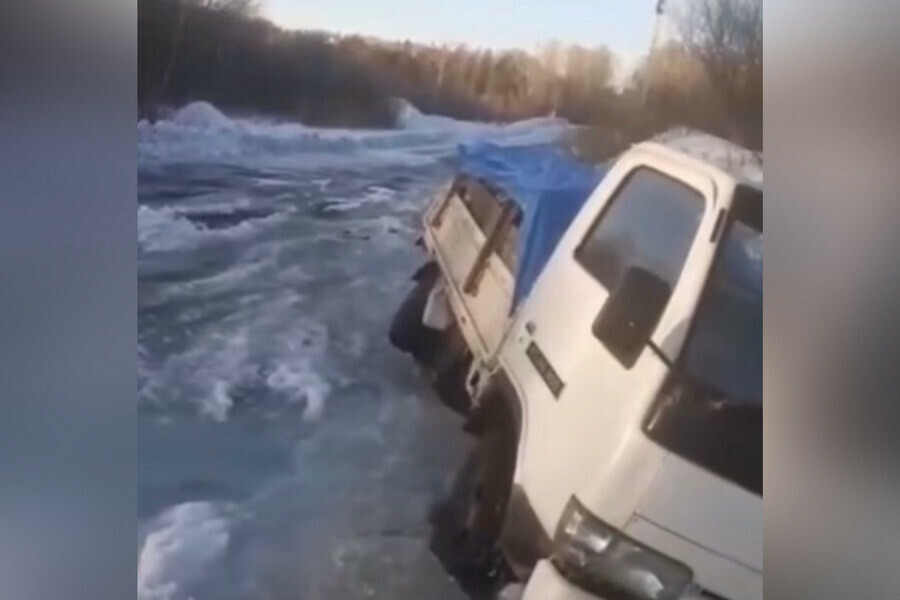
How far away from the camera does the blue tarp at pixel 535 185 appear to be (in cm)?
137

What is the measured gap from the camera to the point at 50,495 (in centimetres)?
123

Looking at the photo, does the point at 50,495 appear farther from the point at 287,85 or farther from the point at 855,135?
the point at 855,135

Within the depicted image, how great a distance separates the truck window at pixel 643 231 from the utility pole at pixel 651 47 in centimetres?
9

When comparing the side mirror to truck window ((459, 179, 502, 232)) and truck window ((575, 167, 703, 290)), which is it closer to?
truck window ((575, 167, 703, 290))

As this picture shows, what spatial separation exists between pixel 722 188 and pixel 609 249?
0.53 ft

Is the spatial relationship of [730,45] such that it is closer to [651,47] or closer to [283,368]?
[651,47]

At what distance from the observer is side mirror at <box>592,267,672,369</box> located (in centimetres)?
137

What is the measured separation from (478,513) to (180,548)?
1.06 ft

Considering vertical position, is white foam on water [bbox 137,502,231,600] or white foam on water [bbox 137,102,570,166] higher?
white foam on water [bbox 137,102,570,166]

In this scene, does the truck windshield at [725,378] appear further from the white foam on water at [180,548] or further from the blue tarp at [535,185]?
the white foam on water at [180,548]

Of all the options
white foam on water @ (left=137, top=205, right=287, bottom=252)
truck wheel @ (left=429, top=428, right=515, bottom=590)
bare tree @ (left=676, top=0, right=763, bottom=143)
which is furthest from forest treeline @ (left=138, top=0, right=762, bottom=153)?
truck wheel @ (left=429, top=428, right=515, bottom=590)

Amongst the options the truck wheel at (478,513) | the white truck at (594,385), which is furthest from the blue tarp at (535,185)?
the truck wheel at (478,513)

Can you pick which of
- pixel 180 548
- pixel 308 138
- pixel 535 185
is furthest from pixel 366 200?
pixel 180 548

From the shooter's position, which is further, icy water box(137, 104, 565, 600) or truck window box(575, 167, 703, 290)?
truck window box(575, 167, 703, 290)
